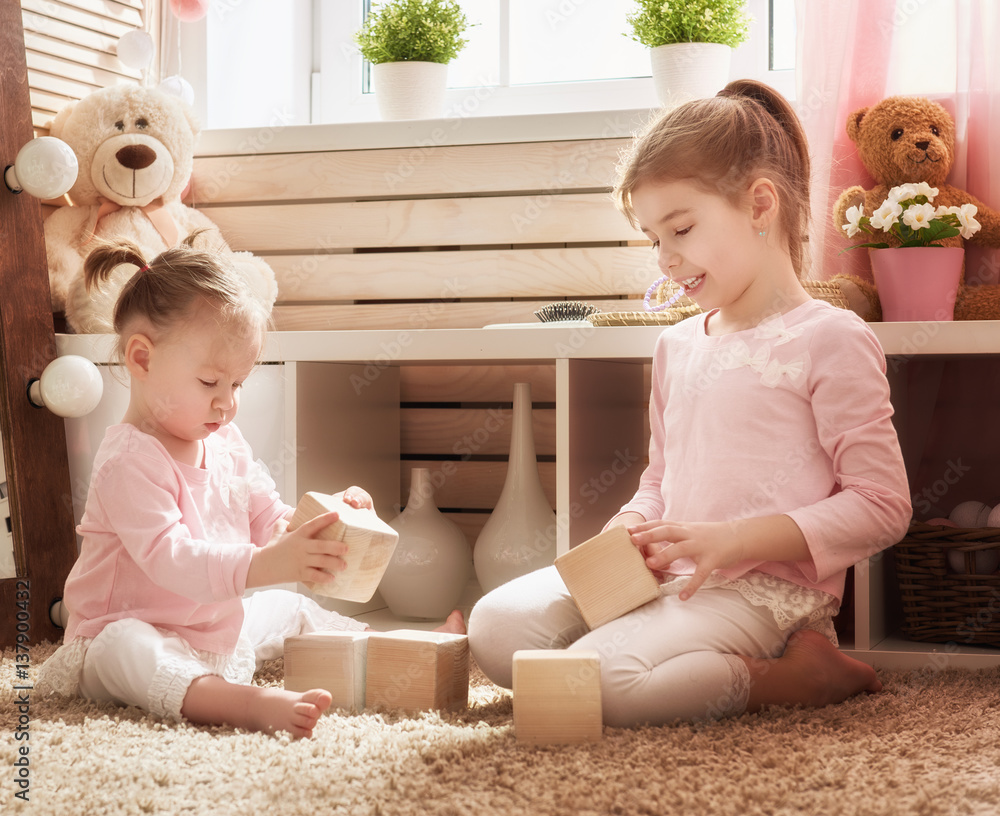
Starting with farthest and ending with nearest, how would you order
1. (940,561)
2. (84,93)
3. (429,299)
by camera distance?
(429,299), (84,93), (940,561)

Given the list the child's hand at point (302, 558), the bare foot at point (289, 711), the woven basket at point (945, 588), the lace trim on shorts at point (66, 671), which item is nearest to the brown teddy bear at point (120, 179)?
the lace trim on shorts at point (66, 671)

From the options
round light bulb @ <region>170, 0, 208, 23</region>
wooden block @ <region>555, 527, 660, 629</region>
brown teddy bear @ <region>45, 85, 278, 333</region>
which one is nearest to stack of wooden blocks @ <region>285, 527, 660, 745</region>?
wooden block @ <region>555, 527, 660, 629</region>

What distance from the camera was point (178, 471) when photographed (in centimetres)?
107

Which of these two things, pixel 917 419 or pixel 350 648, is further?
pixel 917 419

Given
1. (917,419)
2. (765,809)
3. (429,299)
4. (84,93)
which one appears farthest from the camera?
(429,299)

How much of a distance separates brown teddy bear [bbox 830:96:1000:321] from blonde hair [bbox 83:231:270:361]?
0.80 meters

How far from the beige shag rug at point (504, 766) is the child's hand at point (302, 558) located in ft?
0.46

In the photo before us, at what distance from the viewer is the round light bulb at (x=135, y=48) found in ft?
5.33

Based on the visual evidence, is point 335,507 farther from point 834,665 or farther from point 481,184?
point 481,184

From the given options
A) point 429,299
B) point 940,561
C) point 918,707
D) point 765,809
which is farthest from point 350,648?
point 429,299

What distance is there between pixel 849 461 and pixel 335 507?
0.52 metres

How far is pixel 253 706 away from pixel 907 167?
3.65 feet

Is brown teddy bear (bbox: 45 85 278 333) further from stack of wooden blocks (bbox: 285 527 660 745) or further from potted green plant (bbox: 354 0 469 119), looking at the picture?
stack of wooden blocks (bbox: 285 527 660 745)

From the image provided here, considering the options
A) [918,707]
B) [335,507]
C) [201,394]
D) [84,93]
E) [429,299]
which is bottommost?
[918,707]
